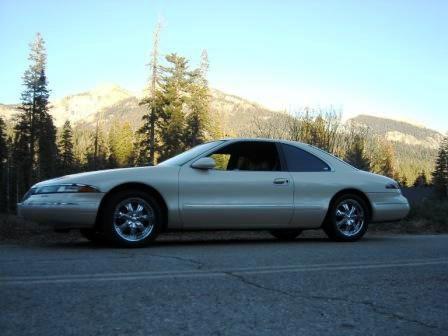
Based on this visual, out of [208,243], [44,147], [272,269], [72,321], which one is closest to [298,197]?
[208,243]

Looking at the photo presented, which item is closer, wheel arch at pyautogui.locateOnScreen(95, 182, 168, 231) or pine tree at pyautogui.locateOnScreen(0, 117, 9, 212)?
wheel arch at pyautogui.locateOnScreen(95, 182, 168, 231)

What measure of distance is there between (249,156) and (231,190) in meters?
0.80

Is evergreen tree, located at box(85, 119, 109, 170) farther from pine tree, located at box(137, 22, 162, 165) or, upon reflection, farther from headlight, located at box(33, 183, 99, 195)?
headlight, located at box(33, 183, 99, 195)

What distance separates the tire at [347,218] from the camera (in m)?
8.56

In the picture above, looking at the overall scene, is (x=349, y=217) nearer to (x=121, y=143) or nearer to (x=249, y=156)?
(x=249, y=156)

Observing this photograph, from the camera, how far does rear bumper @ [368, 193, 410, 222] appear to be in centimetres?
→ 889

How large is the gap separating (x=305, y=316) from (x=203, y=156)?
461 cm

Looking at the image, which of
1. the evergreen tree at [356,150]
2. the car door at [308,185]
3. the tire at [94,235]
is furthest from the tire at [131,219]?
the evergreen tree at [356,150]

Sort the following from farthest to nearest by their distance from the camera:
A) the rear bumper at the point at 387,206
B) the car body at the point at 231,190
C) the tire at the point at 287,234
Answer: the tire at the point at 287,234
the rear bumper at the point at 387,206
the car body at the point at 231,190

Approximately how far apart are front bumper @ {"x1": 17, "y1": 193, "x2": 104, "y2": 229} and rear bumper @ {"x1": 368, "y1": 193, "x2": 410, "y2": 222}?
4327 mm

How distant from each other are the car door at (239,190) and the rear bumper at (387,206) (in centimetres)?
153

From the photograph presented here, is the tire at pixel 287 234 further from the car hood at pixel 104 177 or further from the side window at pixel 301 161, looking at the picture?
the car hood at pixel 104 177

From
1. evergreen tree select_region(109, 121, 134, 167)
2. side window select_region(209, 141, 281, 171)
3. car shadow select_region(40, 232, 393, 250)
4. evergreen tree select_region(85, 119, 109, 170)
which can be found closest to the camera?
car shadow select_region(40, 232, 393, 250)

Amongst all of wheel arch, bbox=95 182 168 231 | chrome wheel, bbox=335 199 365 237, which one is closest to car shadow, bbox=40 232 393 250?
chrome wheel, bbox=335 199 365 237
